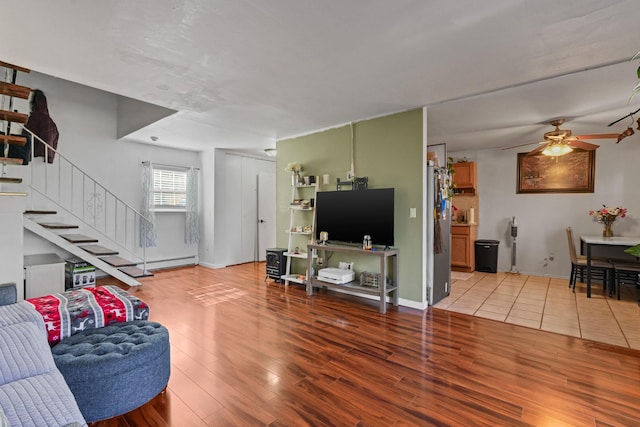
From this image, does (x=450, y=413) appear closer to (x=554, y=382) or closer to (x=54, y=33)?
(x=554, y=382)

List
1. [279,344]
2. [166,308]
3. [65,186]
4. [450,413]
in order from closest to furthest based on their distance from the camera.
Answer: [450,413] → [279,344] → [166,308] → [65,186]

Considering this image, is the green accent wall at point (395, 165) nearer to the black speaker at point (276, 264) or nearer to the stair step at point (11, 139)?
the black speaker at point (276, 264)

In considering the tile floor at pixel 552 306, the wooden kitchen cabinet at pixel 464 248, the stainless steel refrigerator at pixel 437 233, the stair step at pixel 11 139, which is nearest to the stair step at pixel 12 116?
the stair step at pixel 11 139

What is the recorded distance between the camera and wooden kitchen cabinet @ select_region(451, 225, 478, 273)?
6.10 metres

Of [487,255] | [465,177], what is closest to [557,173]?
[465,177]

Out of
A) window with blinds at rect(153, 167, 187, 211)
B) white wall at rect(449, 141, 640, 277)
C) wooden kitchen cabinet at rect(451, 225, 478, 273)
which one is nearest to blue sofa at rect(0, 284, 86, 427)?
window with blinds at rect(153, 167, 187, 211)

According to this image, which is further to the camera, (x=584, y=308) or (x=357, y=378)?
(x=584, y=308)

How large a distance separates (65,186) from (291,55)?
4.91 metres

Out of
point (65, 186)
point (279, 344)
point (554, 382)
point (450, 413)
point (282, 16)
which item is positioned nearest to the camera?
point (450, 413)

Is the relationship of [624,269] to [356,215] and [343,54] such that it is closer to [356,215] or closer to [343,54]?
[356,215]

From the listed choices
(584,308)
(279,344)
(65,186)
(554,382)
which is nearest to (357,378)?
(279,344)

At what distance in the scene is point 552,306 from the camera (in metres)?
3.91

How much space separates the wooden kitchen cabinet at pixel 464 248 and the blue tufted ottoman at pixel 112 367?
5.71 meters

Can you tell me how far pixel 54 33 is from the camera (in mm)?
2291
